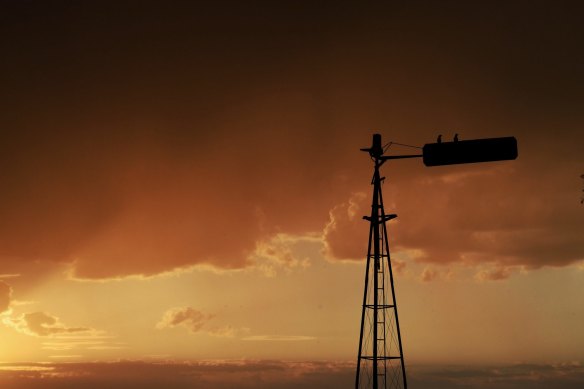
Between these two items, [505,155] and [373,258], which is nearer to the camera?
[505,155]

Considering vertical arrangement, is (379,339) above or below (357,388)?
above

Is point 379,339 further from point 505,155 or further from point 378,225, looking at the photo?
point 505,155

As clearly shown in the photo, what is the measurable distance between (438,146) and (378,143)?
640 centimetres

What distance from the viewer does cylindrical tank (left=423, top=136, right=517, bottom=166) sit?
30.8m

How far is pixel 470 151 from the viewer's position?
31.4m

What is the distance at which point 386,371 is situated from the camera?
37.1 m

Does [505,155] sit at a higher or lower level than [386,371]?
higher

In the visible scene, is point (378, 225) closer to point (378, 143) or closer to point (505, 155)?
point (378, 143)

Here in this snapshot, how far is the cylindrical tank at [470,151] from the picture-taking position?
30.8 m

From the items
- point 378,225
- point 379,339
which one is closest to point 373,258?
point 378,225

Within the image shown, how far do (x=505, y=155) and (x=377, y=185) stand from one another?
8779 mm

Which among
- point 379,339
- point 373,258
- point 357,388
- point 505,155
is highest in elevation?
point 505,155

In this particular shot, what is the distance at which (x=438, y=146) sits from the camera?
106 feet

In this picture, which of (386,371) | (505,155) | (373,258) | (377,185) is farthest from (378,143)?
(386,371)
